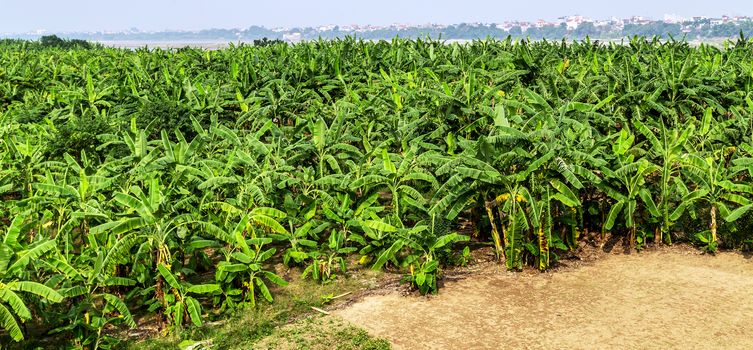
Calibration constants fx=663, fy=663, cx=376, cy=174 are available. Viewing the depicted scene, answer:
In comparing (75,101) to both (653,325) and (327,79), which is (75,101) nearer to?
(327,79)

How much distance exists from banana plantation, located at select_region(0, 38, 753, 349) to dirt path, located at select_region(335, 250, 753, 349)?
0.33 m

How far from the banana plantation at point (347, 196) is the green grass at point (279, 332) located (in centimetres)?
16

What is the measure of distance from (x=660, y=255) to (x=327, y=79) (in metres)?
7.89

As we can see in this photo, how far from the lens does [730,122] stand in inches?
321

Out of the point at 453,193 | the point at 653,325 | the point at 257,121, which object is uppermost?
the point at 257,121

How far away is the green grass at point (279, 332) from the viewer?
17.3 feet

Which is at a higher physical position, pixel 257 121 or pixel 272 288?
pixel 257 121

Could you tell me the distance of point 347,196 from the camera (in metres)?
7.06


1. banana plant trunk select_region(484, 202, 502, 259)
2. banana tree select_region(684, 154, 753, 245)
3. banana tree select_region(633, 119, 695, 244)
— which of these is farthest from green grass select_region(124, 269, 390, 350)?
banana tree select_region(684, 154, 753, 245)

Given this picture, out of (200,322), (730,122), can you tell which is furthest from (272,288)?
(730,122)

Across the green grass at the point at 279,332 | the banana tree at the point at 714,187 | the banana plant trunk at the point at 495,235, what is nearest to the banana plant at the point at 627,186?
the banana tree at the point at 714,187

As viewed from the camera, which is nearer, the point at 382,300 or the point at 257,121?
the point at 382,300

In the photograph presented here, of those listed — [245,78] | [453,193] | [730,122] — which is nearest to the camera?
[453,193]

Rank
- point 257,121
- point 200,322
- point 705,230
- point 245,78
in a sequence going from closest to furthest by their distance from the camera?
point 200,322
point 705,230
point 257,121
point 245,78
